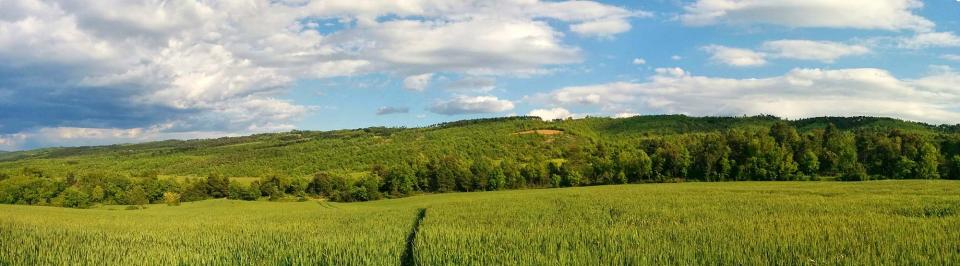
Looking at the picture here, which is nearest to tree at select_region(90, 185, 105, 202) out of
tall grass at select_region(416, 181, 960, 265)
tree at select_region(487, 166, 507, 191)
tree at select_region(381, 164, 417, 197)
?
tree at select_region(381, 164, 417, 197)

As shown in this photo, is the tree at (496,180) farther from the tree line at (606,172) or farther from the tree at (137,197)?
the tree at (137,197)

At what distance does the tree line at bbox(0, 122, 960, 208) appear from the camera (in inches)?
3583

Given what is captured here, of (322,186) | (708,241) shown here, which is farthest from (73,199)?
(708,241)

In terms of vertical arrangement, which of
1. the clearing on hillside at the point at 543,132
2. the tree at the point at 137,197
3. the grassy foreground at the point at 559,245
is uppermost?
the clearing on hillside at the point at 543,132

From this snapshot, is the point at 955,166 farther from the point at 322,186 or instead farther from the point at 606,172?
the point at 322,186

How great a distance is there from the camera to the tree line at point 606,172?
299ft

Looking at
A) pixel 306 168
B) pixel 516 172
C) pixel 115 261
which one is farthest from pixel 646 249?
pixel 306 168

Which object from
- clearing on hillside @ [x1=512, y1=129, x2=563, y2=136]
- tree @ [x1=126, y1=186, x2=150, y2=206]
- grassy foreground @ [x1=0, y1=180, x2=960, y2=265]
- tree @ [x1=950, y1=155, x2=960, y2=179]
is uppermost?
clearing on hillside @ [x1=512, y1=129, x2=563, y2=136]

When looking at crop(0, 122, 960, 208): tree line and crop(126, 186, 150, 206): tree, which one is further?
crop(126, 186, 150, 206): tree

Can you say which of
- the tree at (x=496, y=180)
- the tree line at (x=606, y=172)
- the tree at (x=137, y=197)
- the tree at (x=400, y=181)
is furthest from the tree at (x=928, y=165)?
the tree at (x=137, y=197)

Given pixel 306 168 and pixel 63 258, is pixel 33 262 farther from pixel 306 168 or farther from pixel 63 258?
pixel 306 168

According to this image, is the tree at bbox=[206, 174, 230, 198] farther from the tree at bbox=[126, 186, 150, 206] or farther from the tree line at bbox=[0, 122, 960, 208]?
the tree at bbox=[126, 186, 150, 206]

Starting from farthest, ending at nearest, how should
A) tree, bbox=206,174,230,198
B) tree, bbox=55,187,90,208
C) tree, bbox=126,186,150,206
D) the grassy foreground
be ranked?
tree, bbox=206,174,230,198
tree, bbox=126,186,150,206
tree, bbox=55,187,90,208
the grassy foreground

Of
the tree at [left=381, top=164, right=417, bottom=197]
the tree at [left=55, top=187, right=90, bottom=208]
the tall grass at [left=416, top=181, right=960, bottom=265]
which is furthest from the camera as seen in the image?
the tree at [left=381, top=164, right=417, bottom=197]
